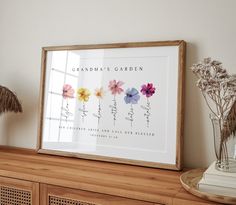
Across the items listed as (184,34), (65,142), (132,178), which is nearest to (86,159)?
(65,142)

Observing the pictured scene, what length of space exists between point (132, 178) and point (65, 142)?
0.52m

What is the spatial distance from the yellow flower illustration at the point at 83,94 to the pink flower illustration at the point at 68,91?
0.13 ft

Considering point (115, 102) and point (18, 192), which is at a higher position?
point (115, 102)

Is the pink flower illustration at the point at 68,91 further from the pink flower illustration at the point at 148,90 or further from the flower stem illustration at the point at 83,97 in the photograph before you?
the pink flower illustration at the point at 148,90

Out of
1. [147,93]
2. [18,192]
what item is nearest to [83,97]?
[147,93]

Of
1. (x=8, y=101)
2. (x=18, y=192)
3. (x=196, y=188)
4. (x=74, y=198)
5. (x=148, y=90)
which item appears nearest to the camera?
(x=196, y=188)

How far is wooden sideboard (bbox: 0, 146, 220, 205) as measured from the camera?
0.94 meters

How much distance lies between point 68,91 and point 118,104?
30 cm

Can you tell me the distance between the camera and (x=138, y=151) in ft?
4.32

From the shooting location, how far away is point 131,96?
1.35 m

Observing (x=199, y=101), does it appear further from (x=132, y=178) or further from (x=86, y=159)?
(x=86, y=159)

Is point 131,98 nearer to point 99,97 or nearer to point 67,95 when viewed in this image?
point 99,97

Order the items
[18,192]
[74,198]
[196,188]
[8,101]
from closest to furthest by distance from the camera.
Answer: [196,188], [74,198], [18,192], [8,101]

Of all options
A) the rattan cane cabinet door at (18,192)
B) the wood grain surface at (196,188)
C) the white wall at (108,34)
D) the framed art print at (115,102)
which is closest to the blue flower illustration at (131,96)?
the framed art print at (115,102)
